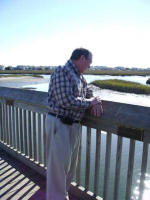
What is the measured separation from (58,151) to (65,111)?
34 cm

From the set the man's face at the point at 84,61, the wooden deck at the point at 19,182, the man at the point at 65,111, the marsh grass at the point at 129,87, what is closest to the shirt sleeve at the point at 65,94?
the man at the point at 65,111

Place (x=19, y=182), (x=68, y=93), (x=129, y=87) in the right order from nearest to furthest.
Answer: (x=68, y=93) < (x=19, y=182) < (x=129, y=87)

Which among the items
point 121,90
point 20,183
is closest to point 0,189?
point 20,183

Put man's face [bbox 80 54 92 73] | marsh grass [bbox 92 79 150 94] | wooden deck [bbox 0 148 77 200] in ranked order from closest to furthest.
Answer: man's face [bbox 80 54 92 73] < wooden deck [bbox 0 148 77 200] < marsh grass [bbox 92 79 150 94]

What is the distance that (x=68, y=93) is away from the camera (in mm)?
1673

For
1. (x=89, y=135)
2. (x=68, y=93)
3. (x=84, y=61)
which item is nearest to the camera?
(x=68, y=93)

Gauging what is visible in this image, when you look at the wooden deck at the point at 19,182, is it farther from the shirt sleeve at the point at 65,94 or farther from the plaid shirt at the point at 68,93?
the shirt sleeve at the point at 65,94

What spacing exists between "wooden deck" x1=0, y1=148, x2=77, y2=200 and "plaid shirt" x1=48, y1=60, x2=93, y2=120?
1.04 meters

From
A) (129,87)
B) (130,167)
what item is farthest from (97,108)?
(129,87)

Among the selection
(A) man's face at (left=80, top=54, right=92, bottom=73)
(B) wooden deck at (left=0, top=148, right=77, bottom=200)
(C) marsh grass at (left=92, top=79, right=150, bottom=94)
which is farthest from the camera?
(C) marsh grass at (left=92, top=79, right=150, bottom=94)

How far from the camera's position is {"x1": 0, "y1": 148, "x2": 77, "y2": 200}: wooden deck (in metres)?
2.28

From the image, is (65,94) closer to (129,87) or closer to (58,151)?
(58,151)

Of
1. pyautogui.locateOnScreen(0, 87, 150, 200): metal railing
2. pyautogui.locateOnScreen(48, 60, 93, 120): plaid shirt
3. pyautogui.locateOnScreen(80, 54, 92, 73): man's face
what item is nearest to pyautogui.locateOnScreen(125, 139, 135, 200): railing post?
pyautogui.locateOnScreen(0, 87, 150, 200): metal railing

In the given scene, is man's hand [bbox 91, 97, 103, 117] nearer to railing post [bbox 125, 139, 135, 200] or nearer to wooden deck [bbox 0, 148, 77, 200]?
railing post [bbox 125, 139, 135, 200]
